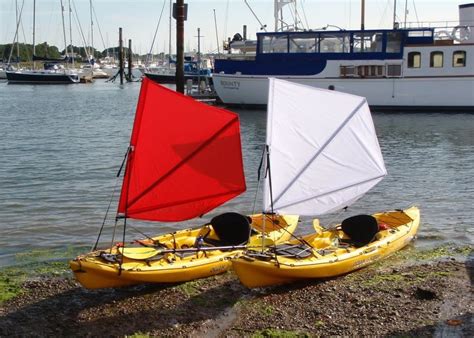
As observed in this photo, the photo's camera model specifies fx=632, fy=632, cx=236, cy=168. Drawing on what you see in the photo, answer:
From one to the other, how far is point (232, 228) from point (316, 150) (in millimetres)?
1910

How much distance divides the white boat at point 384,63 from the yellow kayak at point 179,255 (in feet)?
92.2

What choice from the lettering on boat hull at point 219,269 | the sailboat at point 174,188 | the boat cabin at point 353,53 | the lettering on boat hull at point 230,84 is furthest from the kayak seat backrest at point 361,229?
the lettering on boat hull at point 230,84

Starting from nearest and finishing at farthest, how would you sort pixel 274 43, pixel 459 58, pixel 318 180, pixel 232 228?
1. pixel 318 180
2. pixel 232 228
3. pixel 459 58
4. pixel 274 43

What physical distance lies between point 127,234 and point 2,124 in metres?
26.0

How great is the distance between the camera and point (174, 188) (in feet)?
31.8

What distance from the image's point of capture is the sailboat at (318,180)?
930cm

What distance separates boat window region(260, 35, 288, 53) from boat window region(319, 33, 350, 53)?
2270 mm

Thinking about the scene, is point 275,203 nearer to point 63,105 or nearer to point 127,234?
point 127,234

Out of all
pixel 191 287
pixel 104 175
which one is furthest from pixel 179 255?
pixel 104 175

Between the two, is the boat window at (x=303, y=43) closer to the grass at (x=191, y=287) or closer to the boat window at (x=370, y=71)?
the boat window at (x=370, y=71)

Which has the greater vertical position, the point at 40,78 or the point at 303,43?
the point at 303,43


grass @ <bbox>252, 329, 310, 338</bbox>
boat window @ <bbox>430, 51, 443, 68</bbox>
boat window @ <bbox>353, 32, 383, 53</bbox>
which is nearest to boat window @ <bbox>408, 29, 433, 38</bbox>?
boat window @ <bbox>430, 51, 443, 68</bbox>

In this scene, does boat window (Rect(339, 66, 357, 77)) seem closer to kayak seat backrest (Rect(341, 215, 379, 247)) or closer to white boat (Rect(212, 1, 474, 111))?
white boat (Rect(212, 1, 474, 111))

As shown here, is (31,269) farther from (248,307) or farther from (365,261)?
(365,261)
